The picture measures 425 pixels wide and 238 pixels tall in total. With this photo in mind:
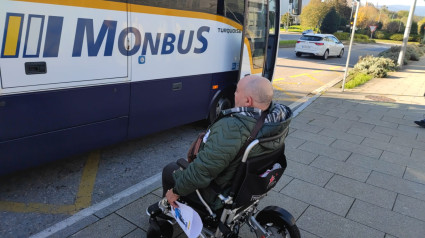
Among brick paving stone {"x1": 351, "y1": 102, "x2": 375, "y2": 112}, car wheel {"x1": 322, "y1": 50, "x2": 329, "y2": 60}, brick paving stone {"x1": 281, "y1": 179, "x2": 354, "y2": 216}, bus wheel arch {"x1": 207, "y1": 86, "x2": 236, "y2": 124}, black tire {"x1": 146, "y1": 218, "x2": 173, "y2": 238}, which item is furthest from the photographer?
car wheel {"x1": 322, "y1": 50, "x2": 329, "y2": 60}

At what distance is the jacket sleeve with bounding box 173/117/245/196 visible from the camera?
1.96 meters

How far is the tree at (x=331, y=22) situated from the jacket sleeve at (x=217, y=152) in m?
49.3

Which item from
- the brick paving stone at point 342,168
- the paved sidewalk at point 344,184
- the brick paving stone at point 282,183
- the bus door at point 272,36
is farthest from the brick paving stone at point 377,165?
the bus door at point 272,36

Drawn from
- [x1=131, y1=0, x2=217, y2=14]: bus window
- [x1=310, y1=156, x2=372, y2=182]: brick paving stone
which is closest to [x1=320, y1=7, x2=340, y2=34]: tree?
[x1=131, y1=0, x2=217, y2=14]: bus window

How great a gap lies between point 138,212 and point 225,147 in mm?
1664

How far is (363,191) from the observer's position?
3.95 m

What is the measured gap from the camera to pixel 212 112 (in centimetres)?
548

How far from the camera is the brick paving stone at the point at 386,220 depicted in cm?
319

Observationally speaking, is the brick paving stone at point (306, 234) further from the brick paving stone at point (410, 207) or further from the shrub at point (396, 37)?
the shrub at point (396, 37)

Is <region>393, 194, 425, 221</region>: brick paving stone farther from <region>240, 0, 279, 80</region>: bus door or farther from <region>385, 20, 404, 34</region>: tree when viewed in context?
<region>385, 20, 404, 34</region>: tree

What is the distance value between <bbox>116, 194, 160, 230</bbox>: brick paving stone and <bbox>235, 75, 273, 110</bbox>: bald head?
1673 millimetres

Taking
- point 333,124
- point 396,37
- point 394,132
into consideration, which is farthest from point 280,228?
point 396,37

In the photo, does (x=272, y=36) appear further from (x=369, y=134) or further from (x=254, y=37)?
(x=369, y=134)

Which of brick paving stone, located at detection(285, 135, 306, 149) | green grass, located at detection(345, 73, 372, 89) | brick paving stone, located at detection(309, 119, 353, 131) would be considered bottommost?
brick paving stone, located at detection(285, 135, 306, 149)
